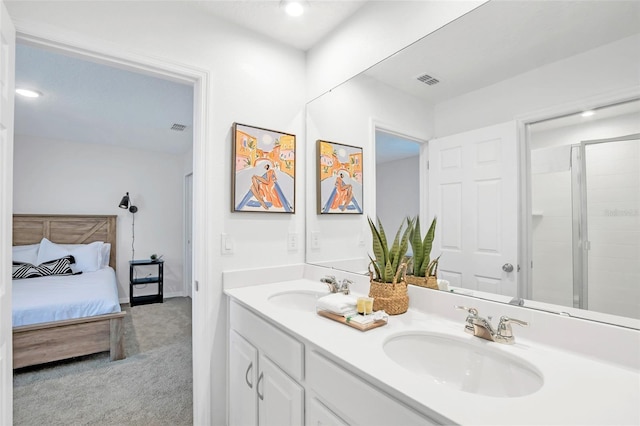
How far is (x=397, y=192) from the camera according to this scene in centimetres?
162

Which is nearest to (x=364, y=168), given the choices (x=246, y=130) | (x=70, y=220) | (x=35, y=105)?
(x=246, y=130)

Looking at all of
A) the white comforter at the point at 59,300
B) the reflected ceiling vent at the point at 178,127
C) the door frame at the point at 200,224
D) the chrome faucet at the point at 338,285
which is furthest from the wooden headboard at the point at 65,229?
the chrome faucet at the point at 338,285

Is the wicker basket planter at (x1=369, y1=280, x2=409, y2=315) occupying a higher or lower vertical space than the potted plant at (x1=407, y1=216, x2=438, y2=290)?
lower

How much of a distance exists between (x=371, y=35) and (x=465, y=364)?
1626 millimetres

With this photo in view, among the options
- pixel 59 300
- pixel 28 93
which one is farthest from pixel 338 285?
pixel 28 93

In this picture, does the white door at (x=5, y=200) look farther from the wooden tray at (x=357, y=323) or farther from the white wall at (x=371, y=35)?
the white wall at (x=371, y=35)

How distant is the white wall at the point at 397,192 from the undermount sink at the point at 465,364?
59cm

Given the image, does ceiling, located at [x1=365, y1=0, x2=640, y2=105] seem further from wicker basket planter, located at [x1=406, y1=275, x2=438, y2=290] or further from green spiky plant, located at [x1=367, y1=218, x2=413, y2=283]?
wicker basket planter, located at [x1=406, y1=275, x2=438, y2=290]

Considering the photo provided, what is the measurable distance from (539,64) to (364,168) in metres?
0.94

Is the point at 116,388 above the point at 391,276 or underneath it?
underneath

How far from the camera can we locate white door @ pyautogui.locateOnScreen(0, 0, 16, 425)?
3.83ft

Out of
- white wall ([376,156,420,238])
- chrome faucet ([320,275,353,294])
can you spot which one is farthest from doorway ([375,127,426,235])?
chrome faucet ([320,275,353,294])

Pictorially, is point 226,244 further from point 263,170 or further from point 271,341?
point 271,341

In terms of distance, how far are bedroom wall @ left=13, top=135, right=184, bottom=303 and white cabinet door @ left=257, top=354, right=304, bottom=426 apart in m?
4.34
